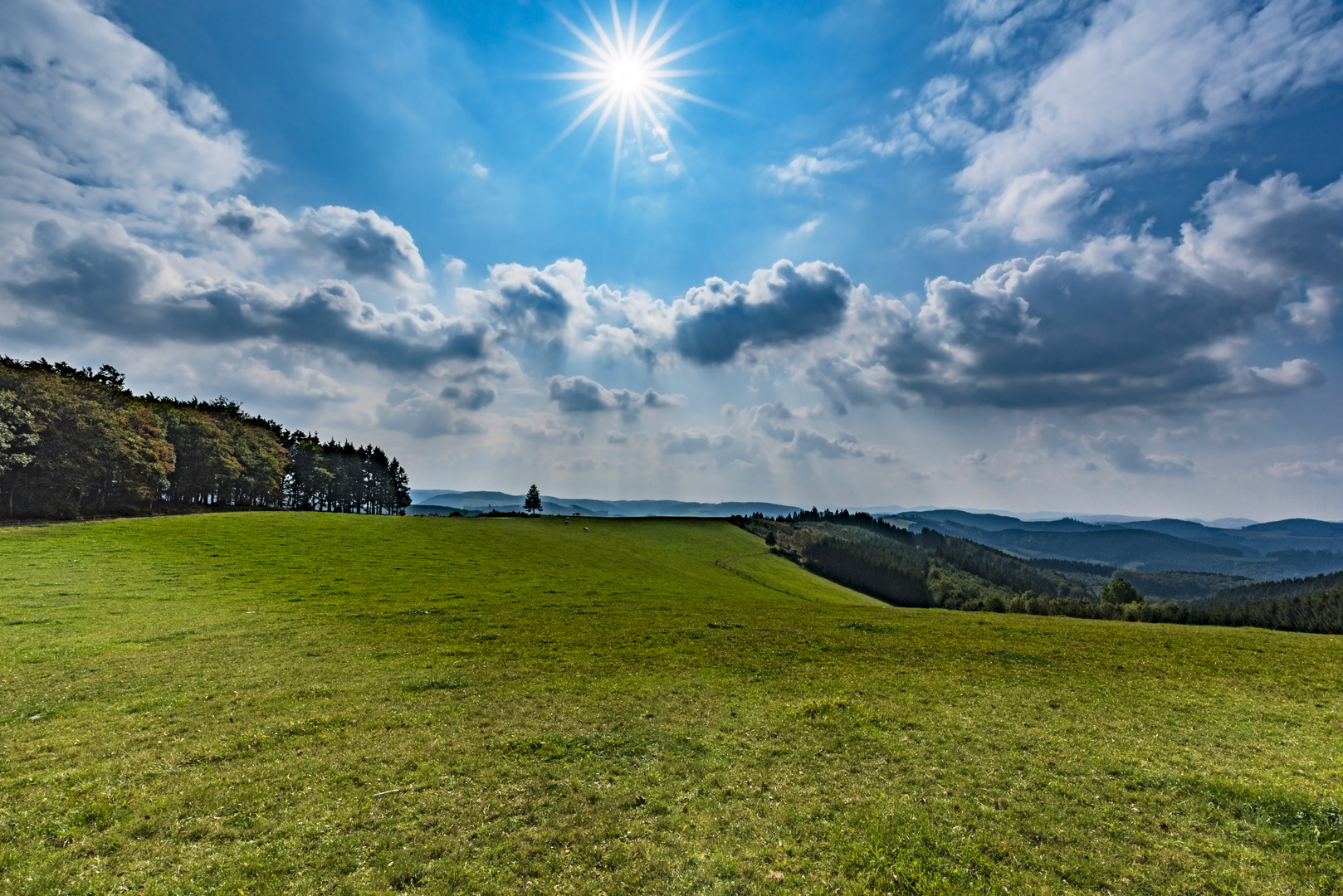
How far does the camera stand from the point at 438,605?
124 ft

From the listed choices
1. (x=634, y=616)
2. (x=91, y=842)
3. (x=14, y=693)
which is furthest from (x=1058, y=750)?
(x=14, y=693)

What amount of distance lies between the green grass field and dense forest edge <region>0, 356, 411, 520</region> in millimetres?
49402

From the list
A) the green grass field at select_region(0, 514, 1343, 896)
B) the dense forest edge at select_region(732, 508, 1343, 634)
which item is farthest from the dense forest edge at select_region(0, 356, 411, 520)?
the dense forest edge at select_region(732, 508, 1343, 634)

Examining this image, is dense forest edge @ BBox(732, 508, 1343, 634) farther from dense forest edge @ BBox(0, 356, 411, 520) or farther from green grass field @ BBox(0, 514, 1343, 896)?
dense forest edge @ BBox(0, 356, 411, 520)

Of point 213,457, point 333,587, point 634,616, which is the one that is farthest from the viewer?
point 213,457

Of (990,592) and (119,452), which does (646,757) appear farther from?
(990,592)

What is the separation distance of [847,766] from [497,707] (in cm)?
1256

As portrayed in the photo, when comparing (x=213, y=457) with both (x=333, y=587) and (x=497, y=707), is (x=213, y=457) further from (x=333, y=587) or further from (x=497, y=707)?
(x=497, y=707)

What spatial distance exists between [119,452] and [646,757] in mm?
95887

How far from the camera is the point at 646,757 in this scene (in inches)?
585

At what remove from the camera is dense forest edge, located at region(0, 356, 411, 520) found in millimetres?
64250

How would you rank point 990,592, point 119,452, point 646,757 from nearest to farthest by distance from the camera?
point 646,757 < point 119,452 < point 990,592

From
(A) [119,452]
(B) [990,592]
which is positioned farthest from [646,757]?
(B) [990,592]

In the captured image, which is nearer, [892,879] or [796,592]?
[892,879]
